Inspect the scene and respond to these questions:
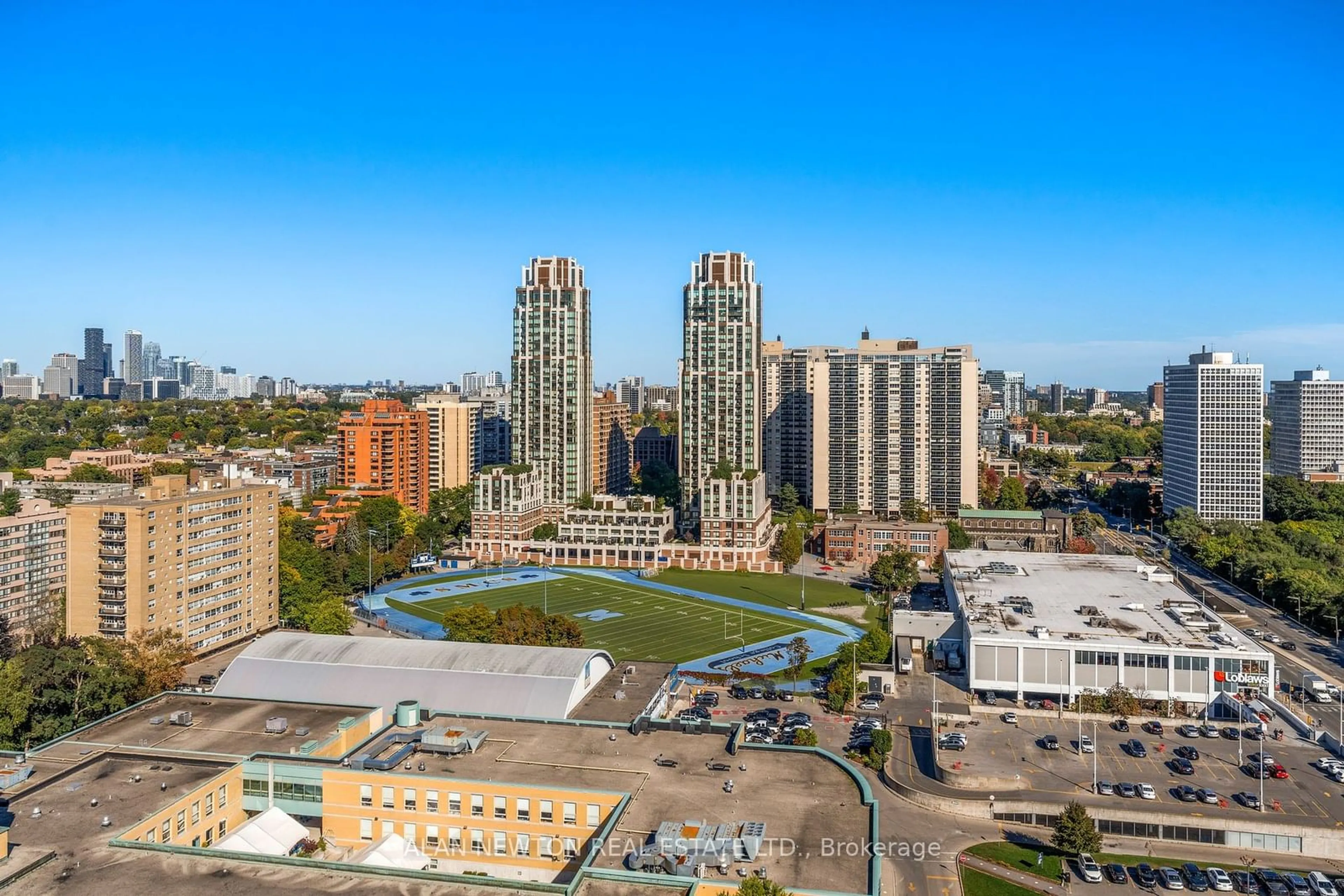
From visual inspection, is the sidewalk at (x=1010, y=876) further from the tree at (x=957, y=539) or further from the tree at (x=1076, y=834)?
the tree at (x=957, y=539)

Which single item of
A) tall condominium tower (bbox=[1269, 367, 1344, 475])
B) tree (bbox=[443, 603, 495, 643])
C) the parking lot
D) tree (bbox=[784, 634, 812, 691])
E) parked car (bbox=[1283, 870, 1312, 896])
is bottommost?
parked car (bbox=[1283, 870, 1312, 896])

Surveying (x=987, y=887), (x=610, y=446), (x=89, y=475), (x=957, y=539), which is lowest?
(x=987, y=887)

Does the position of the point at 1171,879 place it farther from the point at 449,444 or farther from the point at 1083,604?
the point at 449,444

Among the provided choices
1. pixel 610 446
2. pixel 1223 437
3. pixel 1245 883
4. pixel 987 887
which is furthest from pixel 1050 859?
pixel 610 446

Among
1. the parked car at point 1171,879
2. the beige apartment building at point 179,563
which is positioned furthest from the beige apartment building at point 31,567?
the parked car at point 1171,879

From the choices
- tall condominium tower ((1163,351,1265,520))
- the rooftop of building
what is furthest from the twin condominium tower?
the rooftop of building

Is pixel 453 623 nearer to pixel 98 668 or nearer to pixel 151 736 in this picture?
pixel 98 668

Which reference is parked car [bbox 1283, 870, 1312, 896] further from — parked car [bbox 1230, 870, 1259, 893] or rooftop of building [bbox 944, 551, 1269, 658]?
rooftop of building [bbox 944, 551, 1269, 658]
